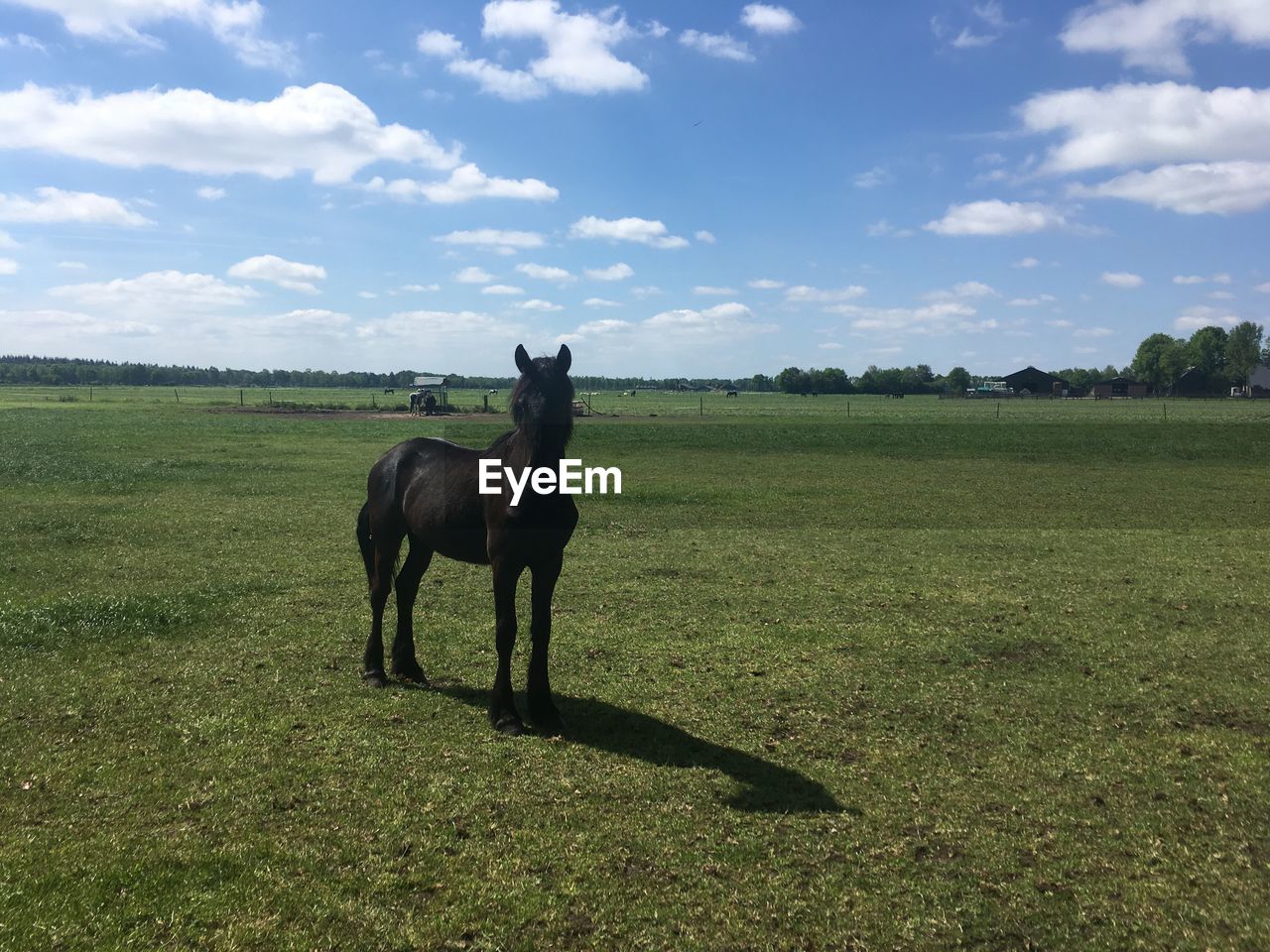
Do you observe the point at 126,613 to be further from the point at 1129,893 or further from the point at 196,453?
the point at 196,453

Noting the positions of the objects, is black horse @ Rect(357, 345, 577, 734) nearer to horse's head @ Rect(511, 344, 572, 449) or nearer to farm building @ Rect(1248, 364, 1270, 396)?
horse's head @ Rect(511, 344, 572, 449)

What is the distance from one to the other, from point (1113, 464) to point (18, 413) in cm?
5340

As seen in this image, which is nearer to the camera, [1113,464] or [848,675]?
[848,675]

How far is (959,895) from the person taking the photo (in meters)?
3.77

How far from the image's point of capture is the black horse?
561 centimetres

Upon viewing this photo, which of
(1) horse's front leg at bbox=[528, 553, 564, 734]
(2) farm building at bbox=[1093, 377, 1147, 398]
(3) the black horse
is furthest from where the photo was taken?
(2) farm building at bbox=[1093, 377, 1147, 398]

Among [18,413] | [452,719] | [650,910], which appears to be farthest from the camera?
[18,413]

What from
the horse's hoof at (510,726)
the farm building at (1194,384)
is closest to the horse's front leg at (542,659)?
the horse's hoof at (510,726)

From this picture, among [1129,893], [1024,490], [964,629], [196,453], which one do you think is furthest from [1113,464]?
[196,453]

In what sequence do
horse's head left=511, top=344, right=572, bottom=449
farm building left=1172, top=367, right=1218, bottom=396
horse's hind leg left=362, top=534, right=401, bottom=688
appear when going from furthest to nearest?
farm building left=1172, top=367, right=1218, bottom=396
horse's hind leg left=362, top=534, right=401, bottom=688
horse's head left=511, top=344, right=572, bottom=449

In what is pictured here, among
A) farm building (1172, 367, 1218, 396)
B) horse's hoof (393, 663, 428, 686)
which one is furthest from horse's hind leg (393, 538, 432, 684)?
farm building (1172, 367, 1218, 396)

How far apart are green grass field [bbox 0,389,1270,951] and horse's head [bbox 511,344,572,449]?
221 cm

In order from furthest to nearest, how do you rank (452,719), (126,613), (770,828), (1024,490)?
(1024,490), (126,613), (452,719), (770,828)

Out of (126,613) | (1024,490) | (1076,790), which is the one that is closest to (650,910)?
(1076,790)
